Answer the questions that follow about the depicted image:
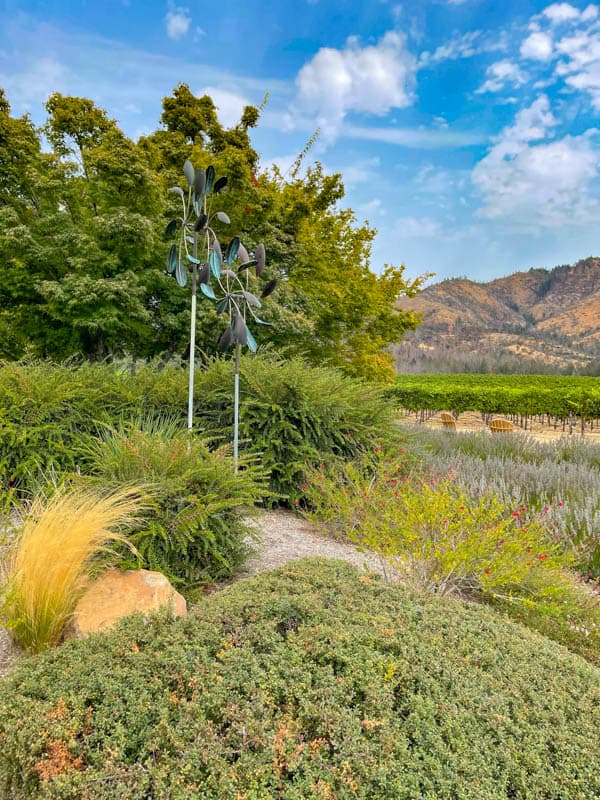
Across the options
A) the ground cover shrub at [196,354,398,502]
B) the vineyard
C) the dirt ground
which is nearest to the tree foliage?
the ground cover shrub at [196,354,398,502]

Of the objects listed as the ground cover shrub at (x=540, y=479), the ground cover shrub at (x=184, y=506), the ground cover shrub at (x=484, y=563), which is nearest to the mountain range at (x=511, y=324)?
the ground cover shrub at (x=540, y=479)

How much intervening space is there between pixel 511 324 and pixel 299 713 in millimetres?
91334

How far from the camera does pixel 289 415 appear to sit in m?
5.60

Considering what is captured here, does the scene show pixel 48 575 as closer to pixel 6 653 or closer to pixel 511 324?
pixel 6 653

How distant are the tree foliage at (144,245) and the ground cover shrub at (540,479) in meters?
3.33

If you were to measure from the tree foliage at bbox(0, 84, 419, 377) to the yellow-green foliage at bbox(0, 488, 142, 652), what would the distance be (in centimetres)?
562

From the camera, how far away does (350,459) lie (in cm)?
580

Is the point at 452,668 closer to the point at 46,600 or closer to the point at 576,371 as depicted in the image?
the point at 46,600

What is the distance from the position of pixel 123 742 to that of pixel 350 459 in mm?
4599

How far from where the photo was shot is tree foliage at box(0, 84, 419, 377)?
8469mm

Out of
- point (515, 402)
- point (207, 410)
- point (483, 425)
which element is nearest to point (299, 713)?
point (207, 410)

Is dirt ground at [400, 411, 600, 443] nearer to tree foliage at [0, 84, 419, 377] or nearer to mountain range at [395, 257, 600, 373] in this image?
tree foliage at [0, 84, 419, 377]

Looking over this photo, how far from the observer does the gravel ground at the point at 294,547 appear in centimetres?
359

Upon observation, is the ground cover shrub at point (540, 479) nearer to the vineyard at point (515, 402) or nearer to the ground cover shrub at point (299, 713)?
the ground cover shrub at point (299, 713)
